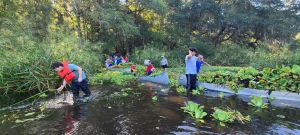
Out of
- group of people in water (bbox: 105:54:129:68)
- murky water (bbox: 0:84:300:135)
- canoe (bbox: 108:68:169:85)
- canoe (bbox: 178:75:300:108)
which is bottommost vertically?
murky water (bbox: 0:84:300:135)

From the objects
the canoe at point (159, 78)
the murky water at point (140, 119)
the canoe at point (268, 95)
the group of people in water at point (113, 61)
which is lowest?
the murky water at point (140, 119)

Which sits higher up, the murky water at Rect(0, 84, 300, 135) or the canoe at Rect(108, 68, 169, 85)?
the canoe at Rect(108, 68, 169, 85)

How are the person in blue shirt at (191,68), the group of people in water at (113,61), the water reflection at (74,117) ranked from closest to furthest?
the water reflection at (74,117) → the person in blue shirt at (191,68) → the group of people in water at (113,61)

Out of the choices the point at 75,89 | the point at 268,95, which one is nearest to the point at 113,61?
the point at 75,89

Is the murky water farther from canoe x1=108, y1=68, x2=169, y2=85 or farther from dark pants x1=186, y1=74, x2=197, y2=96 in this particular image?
canoe x1=108, y1=68, x2=169, y2=85

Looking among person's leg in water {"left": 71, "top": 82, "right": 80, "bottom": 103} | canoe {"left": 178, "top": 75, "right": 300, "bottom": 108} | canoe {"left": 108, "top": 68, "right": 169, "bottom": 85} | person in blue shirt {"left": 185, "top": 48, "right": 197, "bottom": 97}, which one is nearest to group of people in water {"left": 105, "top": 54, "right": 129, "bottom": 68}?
canoe {"left": 108, "top": 68, "right": 169, "bottom": 85}

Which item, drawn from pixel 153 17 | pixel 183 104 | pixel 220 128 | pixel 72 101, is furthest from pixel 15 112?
pixel 153 17

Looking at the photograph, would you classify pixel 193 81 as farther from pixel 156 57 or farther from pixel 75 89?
pixel 156 57

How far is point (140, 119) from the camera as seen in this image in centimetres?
724

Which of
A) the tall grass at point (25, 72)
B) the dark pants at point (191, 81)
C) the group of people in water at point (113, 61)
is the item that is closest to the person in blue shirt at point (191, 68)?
the dark pants at point (191, 81)

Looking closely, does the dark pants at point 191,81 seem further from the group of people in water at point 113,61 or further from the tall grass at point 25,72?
the group of people in water at point 113,61

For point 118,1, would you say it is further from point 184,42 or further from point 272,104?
point 272,104

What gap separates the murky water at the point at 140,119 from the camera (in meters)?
6.28

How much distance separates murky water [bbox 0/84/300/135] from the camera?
6277mm
